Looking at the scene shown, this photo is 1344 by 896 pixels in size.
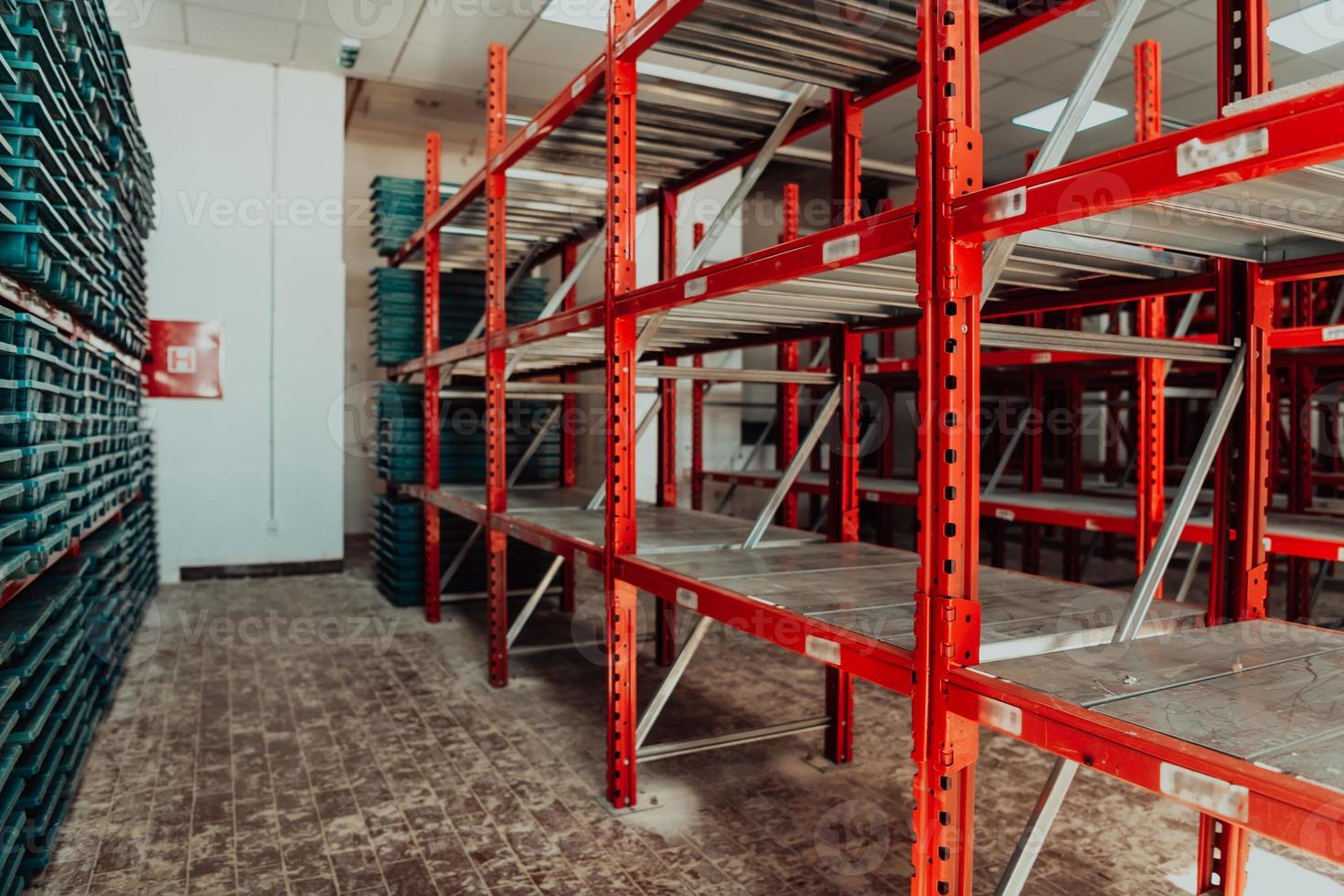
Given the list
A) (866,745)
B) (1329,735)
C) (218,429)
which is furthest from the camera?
(218,429)

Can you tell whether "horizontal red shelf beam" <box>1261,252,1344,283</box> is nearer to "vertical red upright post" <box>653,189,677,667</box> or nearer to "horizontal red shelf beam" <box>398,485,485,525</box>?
"vertical red upright post" <box>653,189,677,667</box>

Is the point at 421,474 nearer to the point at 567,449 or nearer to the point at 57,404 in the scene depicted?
the point at 567,449

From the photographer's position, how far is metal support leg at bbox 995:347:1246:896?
6.10 feet

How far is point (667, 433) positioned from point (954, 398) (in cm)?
365

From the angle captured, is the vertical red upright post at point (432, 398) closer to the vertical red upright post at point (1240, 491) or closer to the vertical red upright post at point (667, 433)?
the vertical red upright post at point (667, 433)

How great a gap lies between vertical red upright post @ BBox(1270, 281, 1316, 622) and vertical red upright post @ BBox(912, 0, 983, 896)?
14.0 feet

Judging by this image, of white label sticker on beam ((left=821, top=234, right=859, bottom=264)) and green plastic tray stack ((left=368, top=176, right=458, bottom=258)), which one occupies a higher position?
green plastic tray stack ((left=368, top=176, right=458, bottom=258))

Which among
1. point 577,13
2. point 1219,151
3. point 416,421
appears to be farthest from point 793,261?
point 577,13

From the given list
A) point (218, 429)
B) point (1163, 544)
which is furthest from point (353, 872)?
point (218, 429)

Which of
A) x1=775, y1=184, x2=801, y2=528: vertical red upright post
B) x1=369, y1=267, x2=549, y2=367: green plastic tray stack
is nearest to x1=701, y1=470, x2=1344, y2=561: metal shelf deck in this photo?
x1=775, y1=184, x2=801, y2=528: vertical red upright post

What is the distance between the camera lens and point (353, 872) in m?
2.77

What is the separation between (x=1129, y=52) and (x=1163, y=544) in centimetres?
678

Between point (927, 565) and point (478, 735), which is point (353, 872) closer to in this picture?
point (478, 735)

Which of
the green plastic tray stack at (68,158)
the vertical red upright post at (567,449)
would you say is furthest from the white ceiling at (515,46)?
the green plastic tray stack at (68,158)
